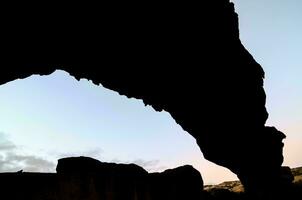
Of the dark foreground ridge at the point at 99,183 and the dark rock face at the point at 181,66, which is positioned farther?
the dark rock face at the point at 181,66

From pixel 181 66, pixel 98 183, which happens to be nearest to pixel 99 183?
pixel 98 183

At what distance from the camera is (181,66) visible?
13.7m

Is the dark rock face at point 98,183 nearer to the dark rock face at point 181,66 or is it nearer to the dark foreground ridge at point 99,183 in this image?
the dark foreground ridge at point 99,183

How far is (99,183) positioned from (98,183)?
2 centimetres

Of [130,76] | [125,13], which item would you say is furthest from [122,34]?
[130,76]

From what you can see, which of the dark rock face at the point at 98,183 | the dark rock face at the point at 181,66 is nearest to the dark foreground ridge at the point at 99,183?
the dark rock face at the point at 98,183

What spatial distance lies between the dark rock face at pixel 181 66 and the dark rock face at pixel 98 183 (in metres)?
A: 7.23

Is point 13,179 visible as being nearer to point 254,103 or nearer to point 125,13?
point 125,13

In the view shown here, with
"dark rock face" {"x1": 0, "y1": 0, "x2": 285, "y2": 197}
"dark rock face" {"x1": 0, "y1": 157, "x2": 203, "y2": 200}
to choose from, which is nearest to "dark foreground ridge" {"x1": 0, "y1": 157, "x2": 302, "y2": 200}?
"dark rock face" {"x1": 0, "y1": 157, "x2": 203, "y2": 200}

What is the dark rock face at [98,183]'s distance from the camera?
4.66 metres

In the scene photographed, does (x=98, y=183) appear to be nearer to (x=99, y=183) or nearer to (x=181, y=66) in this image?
(x=99, y=183)

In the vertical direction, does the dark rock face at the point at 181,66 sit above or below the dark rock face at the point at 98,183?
above

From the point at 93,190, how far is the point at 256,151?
12.4 meters

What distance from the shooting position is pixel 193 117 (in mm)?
15922
